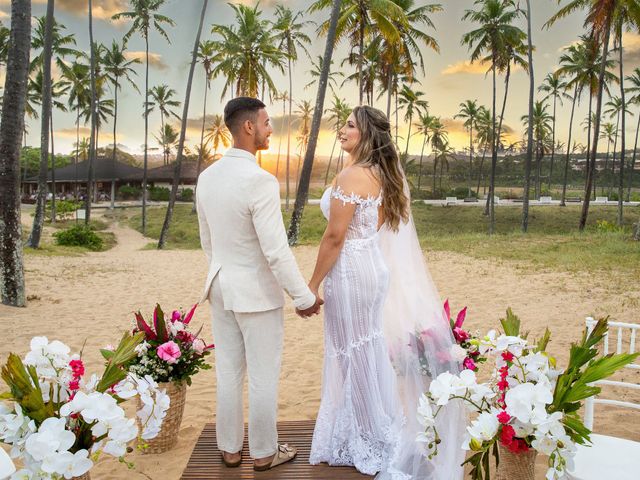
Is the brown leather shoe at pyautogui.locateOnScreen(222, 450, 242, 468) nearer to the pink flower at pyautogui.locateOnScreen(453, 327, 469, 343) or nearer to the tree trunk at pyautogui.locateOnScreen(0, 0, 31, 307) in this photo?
the pink flower at pyautogui.locateOnScreen(453, 327, 469, 343)

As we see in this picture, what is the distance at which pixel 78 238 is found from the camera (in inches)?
856

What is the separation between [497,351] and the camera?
203cm

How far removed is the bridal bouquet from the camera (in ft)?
4.82

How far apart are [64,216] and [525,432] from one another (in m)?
37.0

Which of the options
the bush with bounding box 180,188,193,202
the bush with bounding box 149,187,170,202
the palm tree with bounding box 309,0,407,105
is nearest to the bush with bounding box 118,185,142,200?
the bush with bounding box 149,187,170,202

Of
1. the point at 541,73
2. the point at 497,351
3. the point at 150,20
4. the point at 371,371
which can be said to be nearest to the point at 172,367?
the point at 371,371

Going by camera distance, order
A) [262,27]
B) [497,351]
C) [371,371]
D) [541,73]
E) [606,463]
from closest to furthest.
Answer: [497,351], [606,463], [371,371], [262,27], [541,73]

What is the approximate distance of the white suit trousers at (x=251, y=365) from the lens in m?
2.92

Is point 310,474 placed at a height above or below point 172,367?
below

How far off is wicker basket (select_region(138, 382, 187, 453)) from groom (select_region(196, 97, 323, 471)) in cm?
71

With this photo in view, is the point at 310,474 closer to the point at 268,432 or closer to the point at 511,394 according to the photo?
the point at 268,432

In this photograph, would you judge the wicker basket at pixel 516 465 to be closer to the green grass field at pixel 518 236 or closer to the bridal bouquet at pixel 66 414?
the bridal bouquet at pixel 66 414

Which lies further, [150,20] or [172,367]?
[150,20]

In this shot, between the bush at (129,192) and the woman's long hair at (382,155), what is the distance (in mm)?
50249
